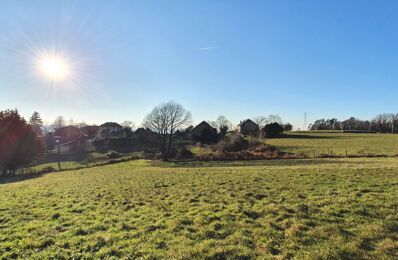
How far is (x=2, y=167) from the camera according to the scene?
161 ft

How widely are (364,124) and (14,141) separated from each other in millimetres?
143006

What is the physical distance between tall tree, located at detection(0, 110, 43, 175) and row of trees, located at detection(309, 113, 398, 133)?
12941 cm

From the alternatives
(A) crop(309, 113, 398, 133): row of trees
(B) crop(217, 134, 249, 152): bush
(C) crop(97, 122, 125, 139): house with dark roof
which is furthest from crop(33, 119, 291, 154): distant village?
(A) crop(309, 113, 398, 133): row of trees

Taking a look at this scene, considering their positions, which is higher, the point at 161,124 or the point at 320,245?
the point at 161,124

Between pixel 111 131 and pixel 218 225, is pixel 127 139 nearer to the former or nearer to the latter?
pixel 111 131

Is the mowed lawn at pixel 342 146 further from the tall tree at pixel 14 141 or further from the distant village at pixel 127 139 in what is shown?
the tall tree at pixel 14 141

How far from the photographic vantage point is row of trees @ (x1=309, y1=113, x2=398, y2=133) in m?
130

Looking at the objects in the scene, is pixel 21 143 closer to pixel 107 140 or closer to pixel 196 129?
pixel 107 140

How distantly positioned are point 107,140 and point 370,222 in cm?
10386

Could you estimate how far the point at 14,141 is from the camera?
1889 inches

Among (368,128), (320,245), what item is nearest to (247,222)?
(320,245)

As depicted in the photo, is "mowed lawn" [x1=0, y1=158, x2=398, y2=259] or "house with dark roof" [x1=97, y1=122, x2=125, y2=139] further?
"house with dark roof" [x1=97, y1=122, x2=125, y2=139]

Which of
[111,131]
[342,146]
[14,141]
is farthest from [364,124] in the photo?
[14,141]

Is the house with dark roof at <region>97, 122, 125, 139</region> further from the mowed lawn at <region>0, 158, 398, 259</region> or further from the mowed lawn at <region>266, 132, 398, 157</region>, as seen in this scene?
the mowed lawn at <region>0, 158, 398, 259</region>
